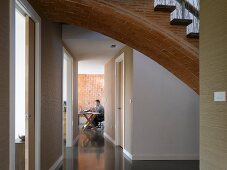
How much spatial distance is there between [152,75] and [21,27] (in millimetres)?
2728

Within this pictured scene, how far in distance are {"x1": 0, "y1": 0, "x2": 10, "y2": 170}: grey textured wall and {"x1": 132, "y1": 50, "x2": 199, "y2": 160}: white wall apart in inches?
145

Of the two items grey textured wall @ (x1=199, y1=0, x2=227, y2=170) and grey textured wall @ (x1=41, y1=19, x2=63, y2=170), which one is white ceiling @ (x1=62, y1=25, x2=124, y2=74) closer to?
grey textured wall @ (x1=41, y1=19, x2=63, y2=170)

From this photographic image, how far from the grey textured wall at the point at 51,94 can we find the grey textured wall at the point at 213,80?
7.68 ft

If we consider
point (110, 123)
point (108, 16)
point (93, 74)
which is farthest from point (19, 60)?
point (93, 74)

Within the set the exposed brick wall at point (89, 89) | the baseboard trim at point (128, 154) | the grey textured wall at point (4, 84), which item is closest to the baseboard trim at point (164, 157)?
Answer: the baseboard trim at point (128, 154)

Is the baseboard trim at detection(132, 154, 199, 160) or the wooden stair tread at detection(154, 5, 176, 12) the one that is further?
the baseboard trim at detection(132, 154, 199, 160)

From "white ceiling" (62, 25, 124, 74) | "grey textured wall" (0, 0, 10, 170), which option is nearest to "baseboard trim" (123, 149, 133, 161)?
"white ceiling" (62, 25, 124, 74)

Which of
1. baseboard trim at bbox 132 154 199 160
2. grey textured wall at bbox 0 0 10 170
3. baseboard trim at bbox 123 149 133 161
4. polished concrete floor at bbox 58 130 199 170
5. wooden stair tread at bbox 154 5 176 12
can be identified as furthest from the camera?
baseboard trim at bbox 123 149 133 161

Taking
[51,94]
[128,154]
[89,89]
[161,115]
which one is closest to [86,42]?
[51,94]

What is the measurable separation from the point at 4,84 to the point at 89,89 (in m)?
13.0

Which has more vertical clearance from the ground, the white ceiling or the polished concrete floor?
the white ceiling

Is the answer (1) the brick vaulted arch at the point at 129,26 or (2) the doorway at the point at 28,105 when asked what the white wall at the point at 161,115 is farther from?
(2) the doorway at the point at 28,105

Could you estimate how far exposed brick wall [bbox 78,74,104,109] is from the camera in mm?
15609

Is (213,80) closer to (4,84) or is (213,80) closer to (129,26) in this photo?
(129,26)
